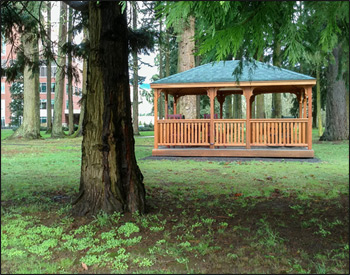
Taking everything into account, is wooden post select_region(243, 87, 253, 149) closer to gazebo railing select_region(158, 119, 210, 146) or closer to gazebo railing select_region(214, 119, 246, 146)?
gazebo railing select_region(214, 119, 246, 146)

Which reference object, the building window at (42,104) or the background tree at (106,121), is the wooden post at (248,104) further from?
the building window at (42,104)

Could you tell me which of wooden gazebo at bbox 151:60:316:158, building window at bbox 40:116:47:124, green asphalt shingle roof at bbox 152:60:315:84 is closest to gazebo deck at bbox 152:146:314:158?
wooden gazebo at bbox 151:60:316:158

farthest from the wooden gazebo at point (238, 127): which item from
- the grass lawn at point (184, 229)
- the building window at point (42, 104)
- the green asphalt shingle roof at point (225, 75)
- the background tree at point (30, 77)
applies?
the building window at point (42, 104)

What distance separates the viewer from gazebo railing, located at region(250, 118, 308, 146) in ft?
35.8

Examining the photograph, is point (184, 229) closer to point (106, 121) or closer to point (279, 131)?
point (106, 121)

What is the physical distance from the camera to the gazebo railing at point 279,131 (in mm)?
10906

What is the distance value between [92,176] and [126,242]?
1107 mm

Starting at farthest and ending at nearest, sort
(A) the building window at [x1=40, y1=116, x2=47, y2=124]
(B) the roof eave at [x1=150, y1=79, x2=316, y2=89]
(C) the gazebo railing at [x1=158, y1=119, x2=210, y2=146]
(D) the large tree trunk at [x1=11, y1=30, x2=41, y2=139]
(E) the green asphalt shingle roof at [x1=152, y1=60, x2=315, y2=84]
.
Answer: (C) the gazebo railing at [x1=158, y1=119, x2=210, y2=146], (E) the green asphalt shingle roof at [x1=152, y1=60, x2=315, y2=84], (B) the roof eave at [x1=150, y1=79, x2=316, y2=89], (A) the building window at [x1=40, y1=116, x2=47, y2=124], (D) the large tree trunk at [x1=11, y1=30, x2=41, y2=139]

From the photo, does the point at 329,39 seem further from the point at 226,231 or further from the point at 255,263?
the point at 226,231

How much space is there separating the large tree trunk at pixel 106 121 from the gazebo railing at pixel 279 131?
766 cm

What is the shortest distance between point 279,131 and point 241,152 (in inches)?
54.0

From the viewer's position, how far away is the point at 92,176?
13.5 feet

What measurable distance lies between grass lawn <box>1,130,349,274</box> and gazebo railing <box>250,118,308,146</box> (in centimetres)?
476

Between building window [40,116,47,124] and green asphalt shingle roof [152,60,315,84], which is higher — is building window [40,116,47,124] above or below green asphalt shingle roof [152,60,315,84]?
below
